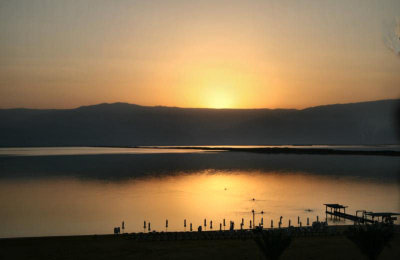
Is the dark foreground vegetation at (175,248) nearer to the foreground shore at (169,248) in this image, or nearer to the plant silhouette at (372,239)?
the foreground shore at (169,248)

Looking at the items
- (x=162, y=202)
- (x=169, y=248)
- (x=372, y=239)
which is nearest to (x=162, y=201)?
(x=162, y=202)

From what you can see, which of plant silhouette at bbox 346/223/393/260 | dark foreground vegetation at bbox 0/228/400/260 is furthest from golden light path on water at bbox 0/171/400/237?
plant silhouette at bbox 346/223/393/260

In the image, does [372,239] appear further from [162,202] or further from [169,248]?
[162,202]

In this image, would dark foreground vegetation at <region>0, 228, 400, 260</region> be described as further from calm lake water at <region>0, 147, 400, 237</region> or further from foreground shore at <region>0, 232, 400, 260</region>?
calm lake water at <region>0, 147, 400, 237</region>

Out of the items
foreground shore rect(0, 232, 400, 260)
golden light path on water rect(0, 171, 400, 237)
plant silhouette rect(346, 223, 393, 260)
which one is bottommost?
golden light path on water rect(0, 171, 400, 237)

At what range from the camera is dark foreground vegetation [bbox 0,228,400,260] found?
2803 centimetres

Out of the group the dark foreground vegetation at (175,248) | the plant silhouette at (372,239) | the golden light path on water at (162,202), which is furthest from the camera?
the golden light path on water at (162,202)

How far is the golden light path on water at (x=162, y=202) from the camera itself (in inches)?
2018

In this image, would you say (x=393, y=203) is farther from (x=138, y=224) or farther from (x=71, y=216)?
(x=71, y=216)

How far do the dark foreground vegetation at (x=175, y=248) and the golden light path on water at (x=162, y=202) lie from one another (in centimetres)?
1212

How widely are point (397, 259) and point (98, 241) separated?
20433mm

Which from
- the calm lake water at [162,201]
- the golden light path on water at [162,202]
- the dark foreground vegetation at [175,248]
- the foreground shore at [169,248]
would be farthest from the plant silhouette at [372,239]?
the calm lake water at [162,201]

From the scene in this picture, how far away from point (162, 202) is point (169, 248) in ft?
124

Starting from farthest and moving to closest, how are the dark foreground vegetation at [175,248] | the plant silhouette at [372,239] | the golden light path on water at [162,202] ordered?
1. the golden light path on water at [162,202]
2. the dark foreground vegetation at [175,248]
3. the plant silhouette at [372,239]
